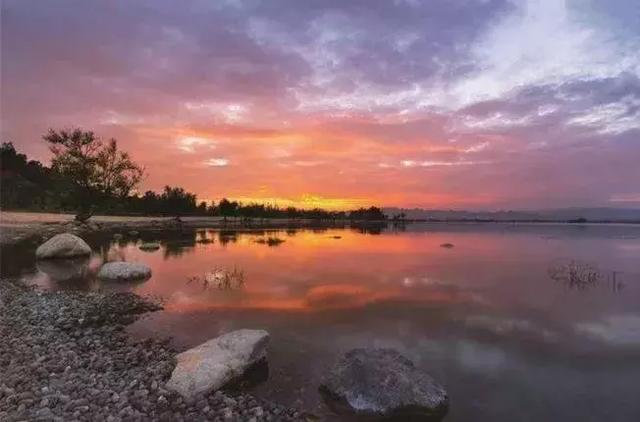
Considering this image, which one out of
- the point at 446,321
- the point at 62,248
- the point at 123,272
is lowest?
the point at 446,321

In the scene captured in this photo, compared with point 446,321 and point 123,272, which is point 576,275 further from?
point 123,272

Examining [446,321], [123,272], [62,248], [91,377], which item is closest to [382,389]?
[91,377]

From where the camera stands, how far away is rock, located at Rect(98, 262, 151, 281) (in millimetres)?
21078

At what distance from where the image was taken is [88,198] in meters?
64.4

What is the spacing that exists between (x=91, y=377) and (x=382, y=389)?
5559 millimetres

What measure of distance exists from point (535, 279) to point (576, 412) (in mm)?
17883

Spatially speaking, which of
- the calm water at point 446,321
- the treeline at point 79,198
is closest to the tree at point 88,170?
the treeline at point 79,198

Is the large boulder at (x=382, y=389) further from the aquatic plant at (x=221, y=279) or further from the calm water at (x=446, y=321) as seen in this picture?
the aquatic plant at (x=221, y=279)

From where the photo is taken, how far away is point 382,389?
28.1ft

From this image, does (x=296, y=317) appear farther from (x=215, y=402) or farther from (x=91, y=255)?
(x=91, y=255)

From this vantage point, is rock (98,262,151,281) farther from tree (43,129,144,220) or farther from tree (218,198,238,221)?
tree (218,198,238,221)

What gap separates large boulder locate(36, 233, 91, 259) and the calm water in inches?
43.7

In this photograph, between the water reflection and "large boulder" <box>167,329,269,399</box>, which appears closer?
"large boulder" <box>167,329,269,399</box>

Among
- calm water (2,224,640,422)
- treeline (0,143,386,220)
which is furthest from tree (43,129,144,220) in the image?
calm water (2,224,640,422)
